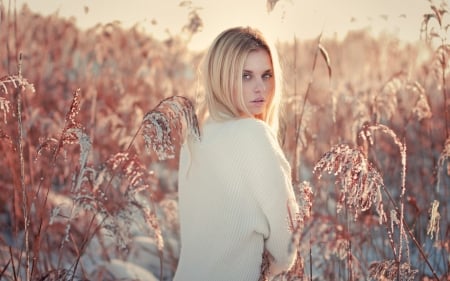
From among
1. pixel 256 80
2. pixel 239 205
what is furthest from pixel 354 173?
pixel 256 80

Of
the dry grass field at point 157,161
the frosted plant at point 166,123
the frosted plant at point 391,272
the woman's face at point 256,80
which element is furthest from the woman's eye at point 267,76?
the frosted plant at point 391,272

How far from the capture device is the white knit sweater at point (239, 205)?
193cm

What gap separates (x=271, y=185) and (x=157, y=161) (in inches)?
95.2

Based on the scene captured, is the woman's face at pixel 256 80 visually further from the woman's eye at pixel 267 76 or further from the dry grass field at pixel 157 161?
the dry grass field at pixel 157 161

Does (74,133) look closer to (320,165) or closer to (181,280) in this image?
(320,165)

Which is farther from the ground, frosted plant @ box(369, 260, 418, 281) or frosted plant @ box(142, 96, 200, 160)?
frosted plant @ box(142, 96, 200, 160)

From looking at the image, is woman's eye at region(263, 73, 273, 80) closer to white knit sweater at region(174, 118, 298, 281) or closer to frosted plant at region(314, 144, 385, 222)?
white knit sweater at region(174, 118, 298, 281)

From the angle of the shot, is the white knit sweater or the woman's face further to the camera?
the woman's face

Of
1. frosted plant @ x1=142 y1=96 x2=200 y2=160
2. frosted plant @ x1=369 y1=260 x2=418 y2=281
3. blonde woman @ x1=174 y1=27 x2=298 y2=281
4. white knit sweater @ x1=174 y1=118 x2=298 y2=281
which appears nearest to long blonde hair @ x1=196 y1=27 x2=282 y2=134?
blonde woman @ x1=174 y1=27 x2=298 y2=281

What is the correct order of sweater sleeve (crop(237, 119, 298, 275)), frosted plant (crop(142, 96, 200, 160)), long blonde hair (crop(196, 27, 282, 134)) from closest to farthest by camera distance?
A: 1. frosted plant (crop(142, 96, 200, 160))
2. sweater sleeve (crop(237, 119, 298, 275))
3. long blonde hair (crop(196, 27, 282, 134))

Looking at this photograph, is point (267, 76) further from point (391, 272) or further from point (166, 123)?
point (391, 272)

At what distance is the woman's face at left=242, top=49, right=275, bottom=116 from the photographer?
2.23 meters

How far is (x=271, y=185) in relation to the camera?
1938 millimetres

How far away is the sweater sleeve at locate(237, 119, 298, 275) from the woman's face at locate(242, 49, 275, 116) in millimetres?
216
